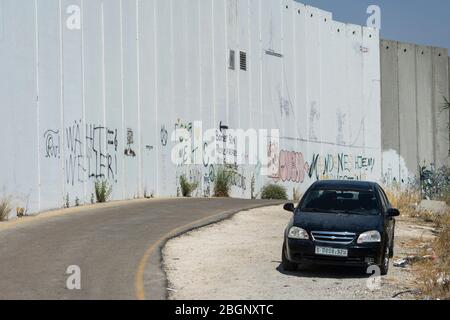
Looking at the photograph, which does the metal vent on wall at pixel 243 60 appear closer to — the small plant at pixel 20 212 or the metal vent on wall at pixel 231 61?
the metal vent on wall at pixel 231 61

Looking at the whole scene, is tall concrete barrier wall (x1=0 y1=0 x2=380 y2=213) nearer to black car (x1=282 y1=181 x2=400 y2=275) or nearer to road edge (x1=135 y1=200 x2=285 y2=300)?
road edge (x1=135 y1=200 x2=285 y2=300)

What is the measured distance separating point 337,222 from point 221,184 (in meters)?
17.5

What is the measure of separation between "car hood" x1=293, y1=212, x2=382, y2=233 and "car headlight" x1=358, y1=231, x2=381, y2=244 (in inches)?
2.8

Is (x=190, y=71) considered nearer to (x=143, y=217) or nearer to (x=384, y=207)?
(x=143, y=217)

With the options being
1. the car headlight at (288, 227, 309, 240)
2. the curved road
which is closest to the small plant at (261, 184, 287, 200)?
the curved road

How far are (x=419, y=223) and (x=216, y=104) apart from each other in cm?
1106

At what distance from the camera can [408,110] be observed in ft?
140

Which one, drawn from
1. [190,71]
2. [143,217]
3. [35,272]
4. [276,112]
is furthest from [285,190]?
[35,272]

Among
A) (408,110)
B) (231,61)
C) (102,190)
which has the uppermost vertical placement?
(231,61)

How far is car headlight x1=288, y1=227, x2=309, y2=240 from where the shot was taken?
39.1 ft

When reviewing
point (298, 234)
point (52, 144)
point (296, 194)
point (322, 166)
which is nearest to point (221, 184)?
point (296, 194)

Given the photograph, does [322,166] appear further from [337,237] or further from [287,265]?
[337,237]

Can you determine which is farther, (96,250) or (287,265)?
(96,250)

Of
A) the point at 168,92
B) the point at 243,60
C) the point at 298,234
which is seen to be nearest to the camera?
the point at 298,234
